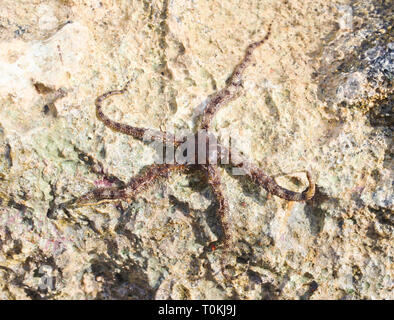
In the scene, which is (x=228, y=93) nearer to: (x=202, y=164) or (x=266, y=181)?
(x=202, y=164)

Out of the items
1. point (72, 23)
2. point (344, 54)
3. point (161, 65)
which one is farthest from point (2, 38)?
point (344, 54)

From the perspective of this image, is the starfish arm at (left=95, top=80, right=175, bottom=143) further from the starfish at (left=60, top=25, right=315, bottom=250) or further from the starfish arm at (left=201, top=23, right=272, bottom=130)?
the starfish arm at (left=201, top=23, right=272, bottom=130)

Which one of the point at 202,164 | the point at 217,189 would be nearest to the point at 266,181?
the point at 217,189

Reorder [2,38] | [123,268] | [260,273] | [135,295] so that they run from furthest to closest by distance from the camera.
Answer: [135,295] → [123,268] → [260,273] → [2,38]

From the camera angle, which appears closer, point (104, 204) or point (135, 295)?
point (104, 204)

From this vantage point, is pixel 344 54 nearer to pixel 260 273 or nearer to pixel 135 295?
pixel 260 273
